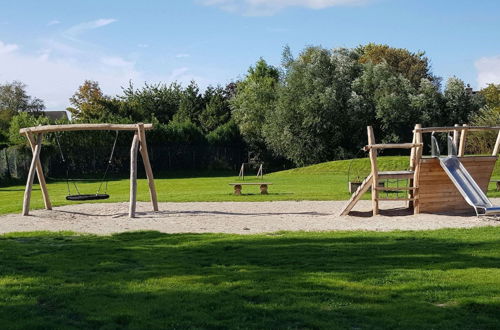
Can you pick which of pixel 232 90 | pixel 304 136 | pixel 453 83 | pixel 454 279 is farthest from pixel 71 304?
pixel 232 90

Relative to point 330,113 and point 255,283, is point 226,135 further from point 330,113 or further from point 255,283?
point 255,283

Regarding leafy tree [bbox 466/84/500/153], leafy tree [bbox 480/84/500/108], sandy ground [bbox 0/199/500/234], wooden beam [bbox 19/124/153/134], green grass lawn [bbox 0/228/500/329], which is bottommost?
green grass lawn [bbox 0/228/500/329]

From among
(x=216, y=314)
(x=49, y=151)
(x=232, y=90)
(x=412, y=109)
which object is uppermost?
(x=232, y=90)

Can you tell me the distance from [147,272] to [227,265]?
1182 mm

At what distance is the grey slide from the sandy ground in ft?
1.00

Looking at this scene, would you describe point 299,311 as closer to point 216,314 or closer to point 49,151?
point 216,314

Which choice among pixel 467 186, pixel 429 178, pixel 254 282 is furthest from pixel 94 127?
pixel 254 282

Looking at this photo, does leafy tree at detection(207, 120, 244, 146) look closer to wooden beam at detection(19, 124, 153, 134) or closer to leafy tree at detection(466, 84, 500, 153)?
leafy tree at detection(466, 84, 500, 153)

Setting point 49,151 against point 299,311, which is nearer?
point 299,311

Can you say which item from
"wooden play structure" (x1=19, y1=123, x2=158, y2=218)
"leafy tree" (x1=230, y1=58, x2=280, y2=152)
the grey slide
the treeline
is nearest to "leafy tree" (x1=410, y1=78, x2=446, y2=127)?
the treeline

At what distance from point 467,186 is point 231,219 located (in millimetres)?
5905

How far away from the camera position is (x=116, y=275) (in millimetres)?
8516

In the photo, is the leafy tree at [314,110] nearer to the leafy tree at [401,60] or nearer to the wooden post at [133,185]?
the leafy tree at [401,60]

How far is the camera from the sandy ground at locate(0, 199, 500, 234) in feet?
47.6
